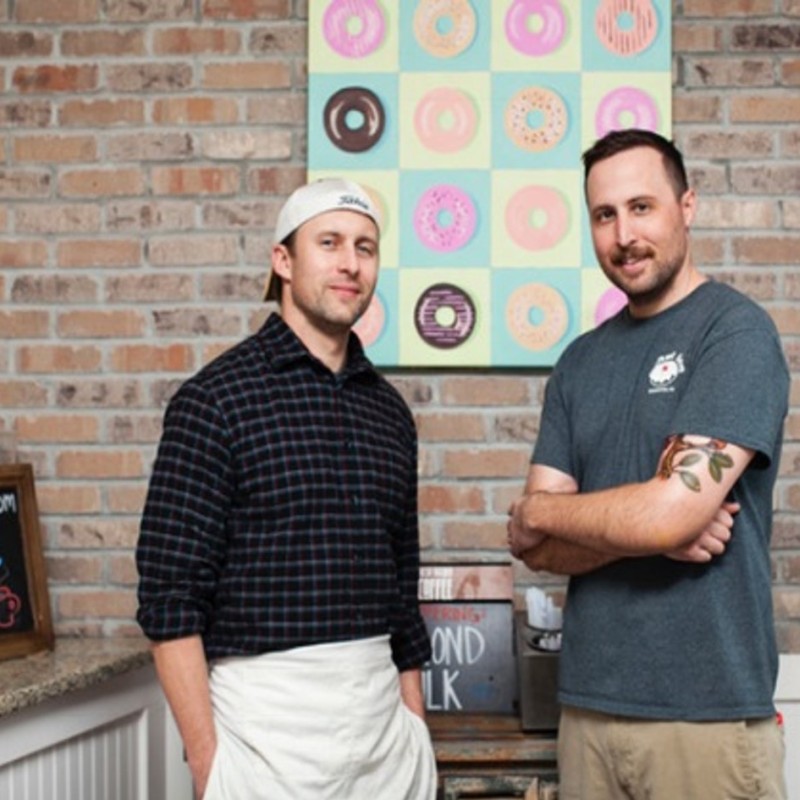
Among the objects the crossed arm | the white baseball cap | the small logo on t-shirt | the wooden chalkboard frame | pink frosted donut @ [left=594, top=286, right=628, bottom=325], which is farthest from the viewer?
pink frosted donut @ [left=594, top=286, right=628, bottom=325]

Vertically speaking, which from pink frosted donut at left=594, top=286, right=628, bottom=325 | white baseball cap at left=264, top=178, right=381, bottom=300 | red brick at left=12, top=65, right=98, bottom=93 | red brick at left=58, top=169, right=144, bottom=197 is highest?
red brick at left=12, top=65, right=98, bottom=93

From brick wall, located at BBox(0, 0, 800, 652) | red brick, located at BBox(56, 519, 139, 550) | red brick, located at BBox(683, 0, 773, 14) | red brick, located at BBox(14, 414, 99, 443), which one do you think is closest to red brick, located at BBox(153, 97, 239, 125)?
brick wall, located at BBox(0, 0, 800, 652)

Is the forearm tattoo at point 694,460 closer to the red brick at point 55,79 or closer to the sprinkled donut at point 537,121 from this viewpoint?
the sprinkled donut at point 537,121

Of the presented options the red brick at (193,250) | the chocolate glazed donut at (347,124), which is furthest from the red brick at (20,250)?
the chocolate glazed donut at (347,124)

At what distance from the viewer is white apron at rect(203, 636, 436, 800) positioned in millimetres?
1843

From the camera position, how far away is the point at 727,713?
1815 millimetres

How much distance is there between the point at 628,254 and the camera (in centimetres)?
198

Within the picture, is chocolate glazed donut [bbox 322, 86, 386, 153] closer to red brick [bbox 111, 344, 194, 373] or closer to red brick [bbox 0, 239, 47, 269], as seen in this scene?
red brick [bbox 111, 344, 194, 373]

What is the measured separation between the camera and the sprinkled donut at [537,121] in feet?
8.72

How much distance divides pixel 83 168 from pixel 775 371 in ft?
5.52

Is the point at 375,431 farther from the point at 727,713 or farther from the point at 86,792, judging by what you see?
the point at 86,792

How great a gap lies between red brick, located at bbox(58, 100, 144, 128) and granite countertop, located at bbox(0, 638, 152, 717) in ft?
3.97

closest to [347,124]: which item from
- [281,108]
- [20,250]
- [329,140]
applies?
[329,140]

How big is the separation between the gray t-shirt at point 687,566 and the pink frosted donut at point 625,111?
2.56ft
